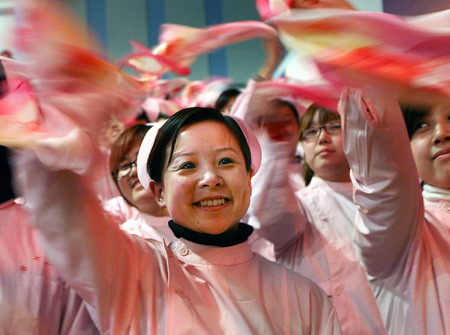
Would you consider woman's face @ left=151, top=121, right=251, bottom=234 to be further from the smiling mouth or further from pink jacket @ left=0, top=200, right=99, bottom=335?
pink jacket @ left=0, top=200, right=99, bottom=335

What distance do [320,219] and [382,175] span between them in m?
0.64

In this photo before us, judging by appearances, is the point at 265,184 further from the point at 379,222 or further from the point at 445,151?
the point at 445,151

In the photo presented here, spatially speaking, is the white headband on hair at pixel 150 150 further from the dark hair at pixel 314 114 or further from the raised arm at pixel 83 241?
the dark hair at pixel 314 114

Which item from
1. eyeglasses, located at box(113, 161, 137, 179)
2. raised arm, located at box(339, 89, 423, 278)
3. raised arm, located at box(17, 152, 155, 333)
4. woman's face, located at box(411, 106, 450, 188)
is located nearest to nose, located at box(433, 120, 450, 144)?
woman's face, located at box(411, 106, 450, 188)

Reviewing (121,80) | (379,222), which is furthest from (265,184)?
(121,80)

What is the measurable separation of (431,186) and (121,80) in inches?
42.7

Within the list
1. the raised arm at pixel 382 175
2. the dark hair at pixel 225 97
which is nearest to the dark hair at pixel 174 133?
the raised arm at pixel 382 175

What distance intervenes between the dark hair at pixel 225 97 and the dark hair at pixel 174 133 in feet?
5.32

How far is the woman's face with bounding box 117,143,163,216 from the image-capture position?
2.22 m

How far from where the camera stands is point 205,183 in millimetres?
1432

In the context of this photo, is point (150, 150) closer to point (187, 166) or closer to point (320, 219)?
point (187, 166)

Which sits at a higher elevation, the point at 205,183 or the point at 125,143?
the point at 205,183

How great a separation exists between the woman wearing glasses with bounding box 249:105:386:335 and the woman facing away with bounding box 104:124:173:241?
384 mm

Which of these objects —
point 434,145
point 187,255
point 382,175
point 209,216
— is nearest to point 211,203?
point 209,216
